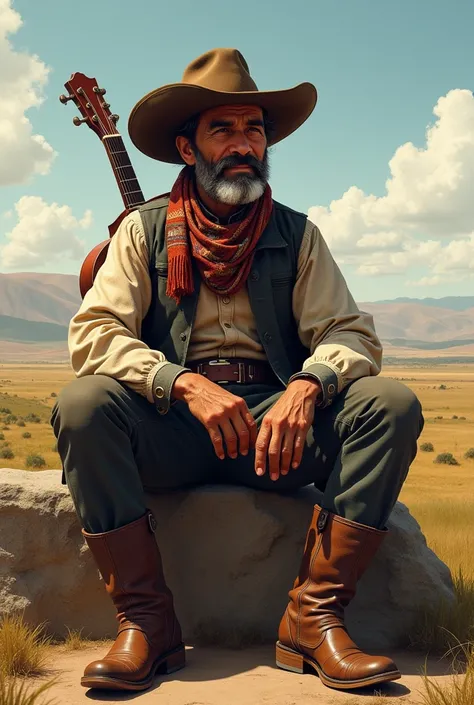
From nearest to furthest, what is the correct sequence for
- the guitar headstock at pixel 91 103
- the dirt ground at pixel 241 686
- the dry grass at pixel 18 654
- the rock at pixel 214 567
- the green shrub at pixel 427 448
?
the dirt ground at pixel 241 686
the dry grass at pixel 18 654
the rock at pixel 214 567
the guitar headstock at pixel 91 103
the green shrub at pixel 427 448

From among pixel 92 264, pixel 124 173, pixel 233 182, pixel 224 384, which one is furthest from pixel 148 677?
pixel 124 173

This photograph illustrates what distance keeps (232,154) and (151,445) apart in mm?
1387

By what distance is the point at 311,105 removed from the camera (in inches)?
168

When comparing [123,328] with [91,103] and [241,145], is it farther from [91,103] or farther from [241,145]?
[91,103]

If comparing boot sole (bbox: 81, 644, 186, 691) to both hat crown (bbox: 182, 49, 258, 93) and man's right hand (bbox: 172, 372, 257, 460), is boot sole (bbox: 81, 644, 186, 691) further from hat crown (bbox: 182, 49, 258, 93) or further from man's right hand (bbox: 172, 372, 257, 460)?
hat crown (bbox: 182, 49, 258, 93)

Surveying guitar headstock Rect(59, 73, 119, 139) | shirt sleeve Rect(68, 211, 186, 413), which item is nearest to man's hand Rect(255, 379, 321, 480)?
shirt sleeve Rect(68, 211, 186, 413)

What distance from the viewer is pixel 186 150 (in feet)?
13.5

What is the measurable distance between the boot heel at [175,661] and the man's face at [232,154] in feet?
6.34

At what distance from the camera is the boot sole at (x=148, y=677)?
9.64 ft

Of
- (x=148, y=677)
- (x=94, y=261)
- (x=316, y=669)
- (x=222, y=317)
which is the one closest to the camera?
(x=148, y=677)

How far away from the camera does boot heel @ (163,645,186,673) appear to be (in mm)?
3234

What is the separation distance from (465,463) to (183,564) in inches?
669

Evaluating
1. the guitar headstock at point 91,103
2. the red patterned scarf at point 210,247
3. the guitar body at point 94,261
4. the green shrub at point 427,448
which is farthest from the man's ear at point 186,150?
the green shrub at point 427,448

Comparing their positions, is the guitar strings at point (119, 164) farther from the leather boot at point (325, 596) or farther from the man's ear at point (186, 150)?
the leather boot at point (325, 596)
